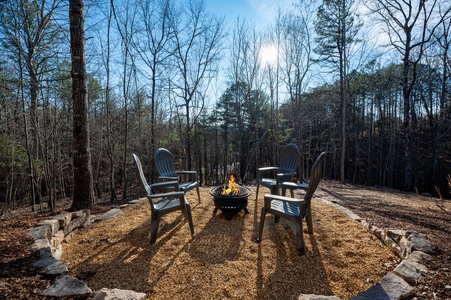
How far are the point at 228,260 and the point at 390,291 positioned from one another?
3.99 feet

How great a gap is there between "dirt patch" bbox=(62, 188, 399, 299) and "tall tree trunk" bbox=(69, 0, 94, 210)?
0.71 metres

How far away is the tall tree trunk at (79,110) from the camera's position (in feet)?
10.1

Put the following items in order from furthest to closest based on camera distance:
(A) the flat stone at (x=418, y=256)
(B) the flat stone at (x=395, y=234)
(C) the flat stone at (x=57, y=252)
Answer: (B) the flat stone at (x=395, y=234)
(C) the flat stone at (x=57, y=252)
(A) the flat stone at (x=418, y=256)

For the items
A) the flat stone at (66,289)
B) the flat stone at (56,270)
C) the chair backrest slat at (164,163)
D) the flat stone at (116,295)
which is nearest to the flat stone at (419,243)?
the flat stone at (116,295)

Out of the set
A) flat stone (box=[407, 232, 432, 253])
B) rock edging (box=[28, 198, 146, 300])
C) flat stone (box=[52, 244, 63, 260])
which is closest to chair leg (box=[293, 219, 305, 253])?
flat stone (box=[407, 232, 432, 253])

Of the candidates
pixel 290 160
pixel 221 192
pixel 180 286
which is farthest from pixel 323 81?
pixel 180 286

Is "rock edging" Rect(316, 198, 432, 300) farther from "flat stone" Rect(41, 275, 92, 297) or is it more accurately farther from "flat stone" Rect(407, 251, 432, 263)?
"flat stone" Rect(41, 275, 92, 297)

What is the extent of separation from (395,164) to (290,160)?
46.7ft

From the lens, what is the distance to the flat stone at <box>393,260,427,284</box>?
1452 mm

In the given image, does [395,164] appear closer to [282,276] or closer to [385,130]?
[385,130]

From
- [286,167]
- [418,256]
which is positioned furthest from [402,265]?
[286,167]

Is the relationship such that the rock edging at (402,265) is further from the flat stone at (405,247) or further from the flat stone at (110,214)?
the flat stone at (110,214)

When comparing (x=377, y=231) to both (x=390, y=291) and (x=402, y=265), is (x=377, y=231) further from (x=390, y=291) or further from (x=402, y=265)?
(x=390, y=291)

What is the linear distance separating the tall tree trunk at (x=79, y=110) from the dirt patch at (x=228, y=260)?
71cm
